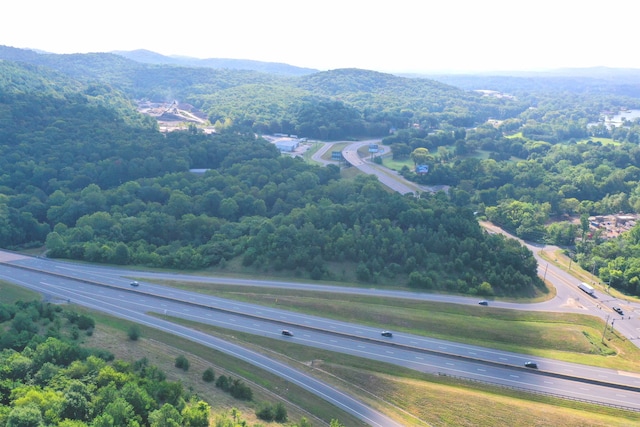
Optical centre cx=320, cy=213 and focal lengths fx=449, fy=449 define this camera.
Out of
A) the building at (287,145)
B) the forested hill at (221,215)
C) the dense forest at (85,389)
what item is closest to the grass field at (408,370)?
the dense forest at (85,389)

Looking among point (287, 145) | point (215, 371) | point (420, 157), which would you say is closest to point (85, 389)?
point (215, 371)

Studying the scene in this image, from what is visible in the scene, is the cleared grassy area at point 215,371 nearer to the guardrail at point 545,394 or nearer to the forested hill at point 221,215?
the guardrail at point 545,394

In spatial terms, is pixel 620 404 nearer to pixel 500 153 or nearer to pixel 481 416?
pixel 481 416

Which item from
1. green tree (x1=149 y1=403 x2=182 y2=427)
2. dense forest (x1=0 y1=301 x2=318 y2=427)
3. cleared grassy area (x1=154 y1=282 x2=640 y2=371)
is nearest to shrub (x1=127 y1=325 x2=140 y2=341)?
dense forest (x1=0 y1=301 x2=318 y2=427)

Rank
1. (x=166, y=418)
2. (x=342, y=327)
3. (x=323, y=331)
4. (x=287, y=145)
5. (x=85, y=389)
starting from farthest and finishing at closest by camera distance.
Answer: (x=287, y=145)
(x=342, y=327)
(x=323, y=331)
(x=85, y=389)
(x=166, y=418)

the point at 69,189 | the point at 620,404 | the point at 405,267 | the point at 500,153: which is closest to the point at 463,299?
the point at 405,267

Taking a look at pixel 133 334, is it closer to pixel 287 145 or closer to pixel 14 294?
pixel 14 294
